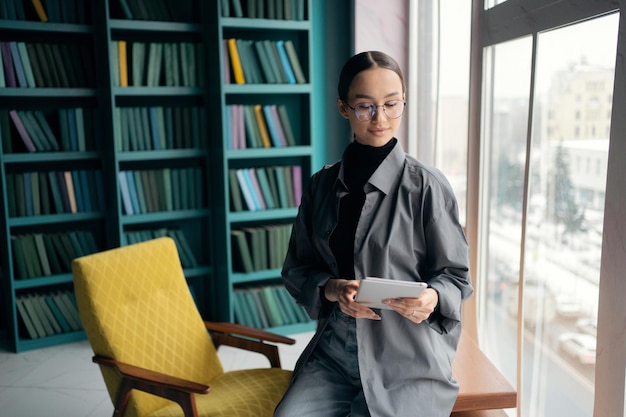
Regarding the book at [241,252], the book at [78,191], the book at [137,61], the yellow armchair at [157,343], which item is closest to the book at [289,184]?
the book at [241,252]

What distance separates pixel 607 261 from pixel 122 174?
2.81 m

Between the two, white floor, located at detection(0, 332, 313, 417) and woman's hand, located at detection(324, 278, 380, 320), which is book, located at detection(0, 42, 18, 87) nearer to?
white floor, located at detection(0, 332, 313, 417)

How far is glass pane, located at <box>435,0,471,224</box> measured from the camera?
9.93ft

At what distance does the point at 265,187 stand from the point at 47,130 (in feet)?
4.39

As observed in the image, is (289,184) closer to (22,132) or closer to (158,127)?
(158,127)

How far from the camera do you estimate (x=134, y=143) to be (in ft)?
12.3

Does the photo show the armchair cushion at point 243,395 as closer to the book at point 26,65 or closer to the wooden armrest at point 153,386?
the wooden armrest at point 153,386

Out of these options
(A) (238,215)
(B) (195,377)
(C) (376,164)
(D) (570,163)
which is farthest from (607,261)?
(A) (238,215)

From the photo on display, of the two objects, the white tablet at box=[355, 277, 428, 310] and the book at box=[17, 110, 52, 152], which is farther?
the book at box=[17, 110, 52, 152]

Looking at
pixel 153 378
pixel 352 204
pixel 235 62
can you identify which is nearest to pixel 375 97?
pixel 352 204

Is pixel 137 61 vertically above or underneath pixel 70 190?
above

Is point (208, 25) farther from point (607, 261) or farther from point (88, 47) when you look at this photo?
point (607, 261)

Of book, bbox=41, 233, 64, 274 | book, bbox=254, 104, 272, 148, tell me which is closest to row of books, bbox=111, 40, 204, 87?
book, bbox=254, 104, 272, 148

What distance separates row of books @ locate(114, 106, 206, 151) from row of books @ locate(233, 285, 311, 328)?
996mm
